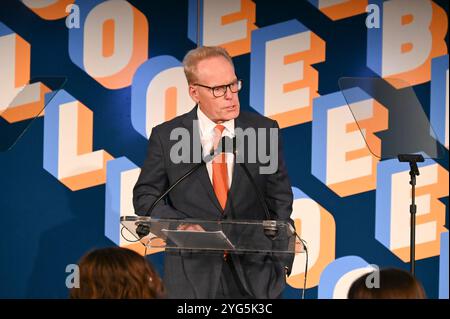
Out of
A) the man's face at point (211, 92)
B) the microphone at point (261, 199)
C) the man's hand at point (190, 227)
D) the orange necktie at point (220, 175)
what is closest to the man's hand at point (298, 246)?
the microphone at point (261, 199)

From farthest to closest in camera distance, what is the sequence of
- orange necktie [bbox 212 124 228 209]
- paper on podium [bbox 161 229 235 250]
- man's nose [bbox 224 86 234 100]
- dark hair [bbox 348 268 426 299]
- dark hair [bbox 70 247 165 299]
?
1. man's nose [bbox 224 86 234 100]
2. orange necktie [bbox 212 124 228 209]
3. paper on podium [bbox 161 229 235 250]
4. dark hair [bbox 70 247 165 299]
5. dark hair [bbox 348 268 426 299]

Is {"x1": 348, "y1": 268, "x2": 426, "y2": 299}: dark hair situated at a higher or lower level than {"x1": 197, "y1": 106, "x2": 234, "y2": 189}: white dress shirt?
lower

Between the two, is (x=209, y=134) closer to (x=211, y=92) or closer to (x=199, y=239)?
(x=211, y=92)

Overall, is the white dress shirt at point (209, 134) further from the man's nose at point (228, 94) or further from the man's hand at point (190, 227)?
the man's hand at point (190, 227)

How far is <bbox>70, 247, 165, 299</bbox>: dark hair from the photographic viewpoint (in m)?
2.72

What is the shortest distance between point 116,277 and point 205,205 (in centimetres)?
159

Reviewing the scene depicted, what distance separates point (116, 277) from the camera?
2729mm

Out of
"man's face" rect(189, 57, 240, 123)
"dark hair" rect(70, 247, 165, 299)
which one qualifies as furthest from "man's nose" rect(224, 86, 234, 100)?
"dark hair" rect(70, 247, 165, 299)

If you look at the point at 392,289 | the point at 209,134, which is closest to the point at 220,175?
the point at 209,134

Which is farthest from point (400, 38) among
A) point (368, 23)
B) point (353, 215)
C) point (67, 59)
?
point (67, 59)

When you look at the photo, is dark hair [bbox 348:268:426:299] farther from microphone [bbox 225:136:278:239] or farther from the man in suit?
the man in suit

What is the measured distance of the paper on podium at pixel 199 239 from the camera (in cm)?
367

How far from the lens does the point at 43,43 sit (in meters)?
6.12

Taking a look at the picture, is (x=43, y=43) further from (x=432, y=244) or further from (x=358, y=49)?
(x=432, y=244)
